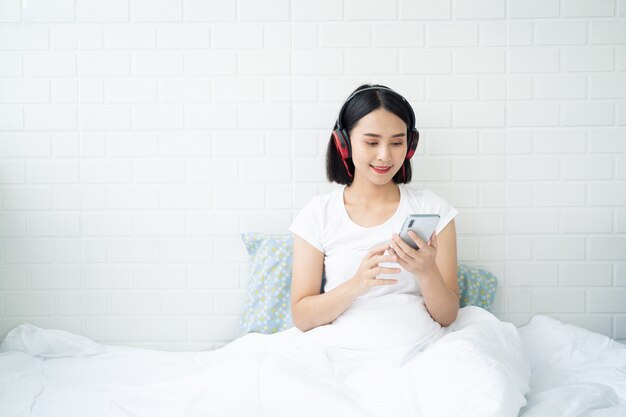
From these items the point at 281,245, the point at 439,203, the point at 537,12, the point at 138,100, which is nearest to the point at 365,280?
the point at 439,203

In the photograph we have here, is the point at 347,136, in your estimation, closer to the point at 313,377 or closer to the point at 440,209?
the point at 440,209

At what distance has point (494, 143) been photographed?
235cm

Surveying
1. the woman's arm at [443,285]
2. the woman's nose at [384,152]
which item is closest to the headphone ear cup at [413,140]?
the woman's nose at [384,152]

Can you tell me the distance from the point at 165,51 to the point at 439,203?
1.33 m

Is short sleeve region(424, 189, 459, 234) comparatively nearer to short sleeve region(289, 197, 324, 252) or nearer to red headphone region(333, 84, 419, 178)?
red headphone region(333, 84, 419, 178)

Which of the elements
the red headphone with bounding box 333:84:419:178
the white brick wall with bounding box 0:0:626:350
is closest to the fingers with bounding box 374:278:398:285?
the red headphone with bounding box 333:84:419:178

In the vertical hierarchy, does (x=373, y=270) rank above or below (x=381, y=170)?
below

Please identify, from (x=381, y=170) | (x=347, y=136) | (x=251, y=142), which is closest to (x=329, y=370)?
(x=381, y=170)

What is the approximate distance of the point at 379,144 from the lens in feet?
6.13

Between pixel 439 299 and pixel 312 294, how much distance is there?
0.44 m

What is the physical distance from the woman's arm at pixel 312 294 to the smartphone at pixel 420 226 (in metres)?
0.24

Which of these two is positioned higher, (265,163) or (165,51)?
(165,51)

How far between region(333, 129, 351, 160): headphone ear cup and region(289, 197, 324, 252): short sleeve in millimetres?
225

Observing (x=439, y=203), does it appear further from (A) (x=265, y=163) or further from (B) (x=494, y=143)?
(A) (x=265, y=163)
